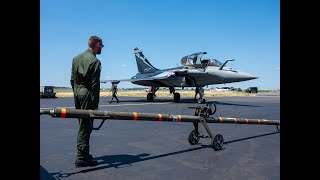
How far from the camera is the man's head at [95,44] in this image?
5344 millimetres

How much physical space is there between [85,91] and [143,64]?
1161 inches

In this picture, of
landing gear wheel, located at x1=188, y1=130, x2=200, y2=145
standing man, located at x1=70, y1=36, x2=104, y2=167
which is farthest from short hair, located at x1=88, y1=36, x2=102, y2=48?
landing gear wheel, located at x1=188, y1=130, x2=200, y2=145

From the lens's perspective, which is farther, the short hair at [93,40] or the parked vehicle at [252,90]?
the parked vehicle at [252,90]

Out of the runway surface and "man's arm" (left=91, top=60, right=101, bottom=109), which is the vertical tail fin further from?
"man's arm" (left=91, top=60, right=101, bottom=109)

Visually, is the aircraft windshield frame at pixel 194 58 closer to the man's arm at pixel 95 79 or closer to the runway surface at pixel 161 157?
the runway surface at pixel 161 157

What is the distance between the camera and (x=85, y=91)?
511 cm

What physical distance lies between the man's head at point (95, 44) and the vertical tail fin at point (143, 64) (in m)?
27.3

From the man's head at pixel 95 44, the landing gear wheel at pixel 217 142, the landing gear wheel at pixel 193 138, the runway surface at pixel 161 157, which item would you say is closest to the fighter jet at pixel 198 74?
the runway surface at pixel 161 157

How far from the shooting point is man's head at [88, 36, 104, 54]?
17.5 ft
